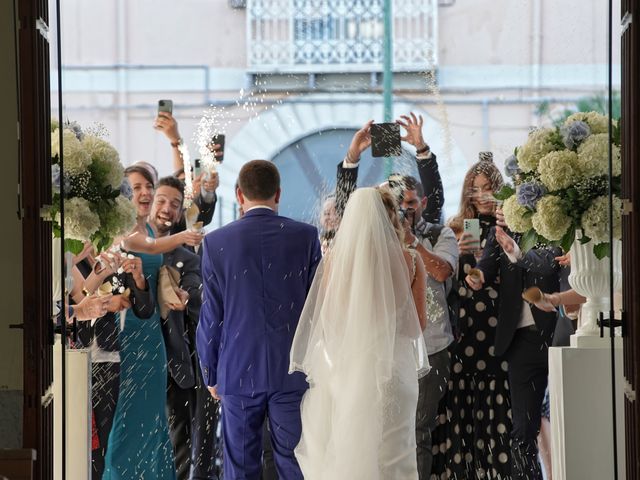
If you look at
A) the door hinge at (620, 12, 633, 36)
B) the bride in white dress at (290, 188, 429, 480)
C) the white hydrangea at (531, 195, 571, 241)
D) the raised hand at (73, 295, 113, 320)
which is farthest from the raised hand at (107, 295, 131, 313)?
the door hinge at (620, 12, 633, 36)

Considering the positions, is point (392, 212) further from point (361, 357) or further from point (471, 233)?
point (471, 233)

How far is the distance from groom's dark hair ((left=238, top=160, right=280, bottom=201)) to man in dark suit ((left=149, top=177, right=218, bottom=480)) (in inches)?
51.7

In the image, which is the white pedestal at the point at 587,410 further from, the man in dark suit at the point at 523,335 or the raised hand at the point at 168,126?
the raised hand at the point at 168,126

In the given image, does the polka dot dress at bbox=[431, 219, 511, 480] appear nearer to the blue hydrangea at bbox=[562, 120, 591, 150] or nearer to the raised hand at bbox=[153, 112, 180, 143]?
the blue hydrangea at bbox=[562, 120, 591, 150]

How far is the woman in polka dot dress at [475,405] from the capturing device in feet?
19.5

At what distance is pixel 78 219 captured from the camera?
4.97m

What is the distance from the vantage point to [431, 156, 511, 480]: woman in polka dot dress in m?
5.95

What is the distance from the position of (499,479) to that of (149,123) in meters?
2.54

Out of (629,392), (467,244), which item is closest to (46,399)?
(629,392)

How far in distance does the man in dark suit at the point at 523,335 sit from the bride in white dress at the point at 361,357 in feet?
3.82

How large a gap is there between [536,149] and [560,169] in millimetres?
193

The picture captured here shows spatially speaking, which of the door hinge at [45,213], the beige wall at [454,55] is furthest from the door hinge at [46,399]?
the beige wall at [454,55]

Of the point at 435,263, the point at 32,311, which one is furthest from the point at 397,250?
the point at 32,311

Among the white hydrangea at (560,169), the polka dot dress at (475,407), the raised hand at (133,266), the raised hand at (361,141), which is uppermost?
the raised hand at (361,141)
